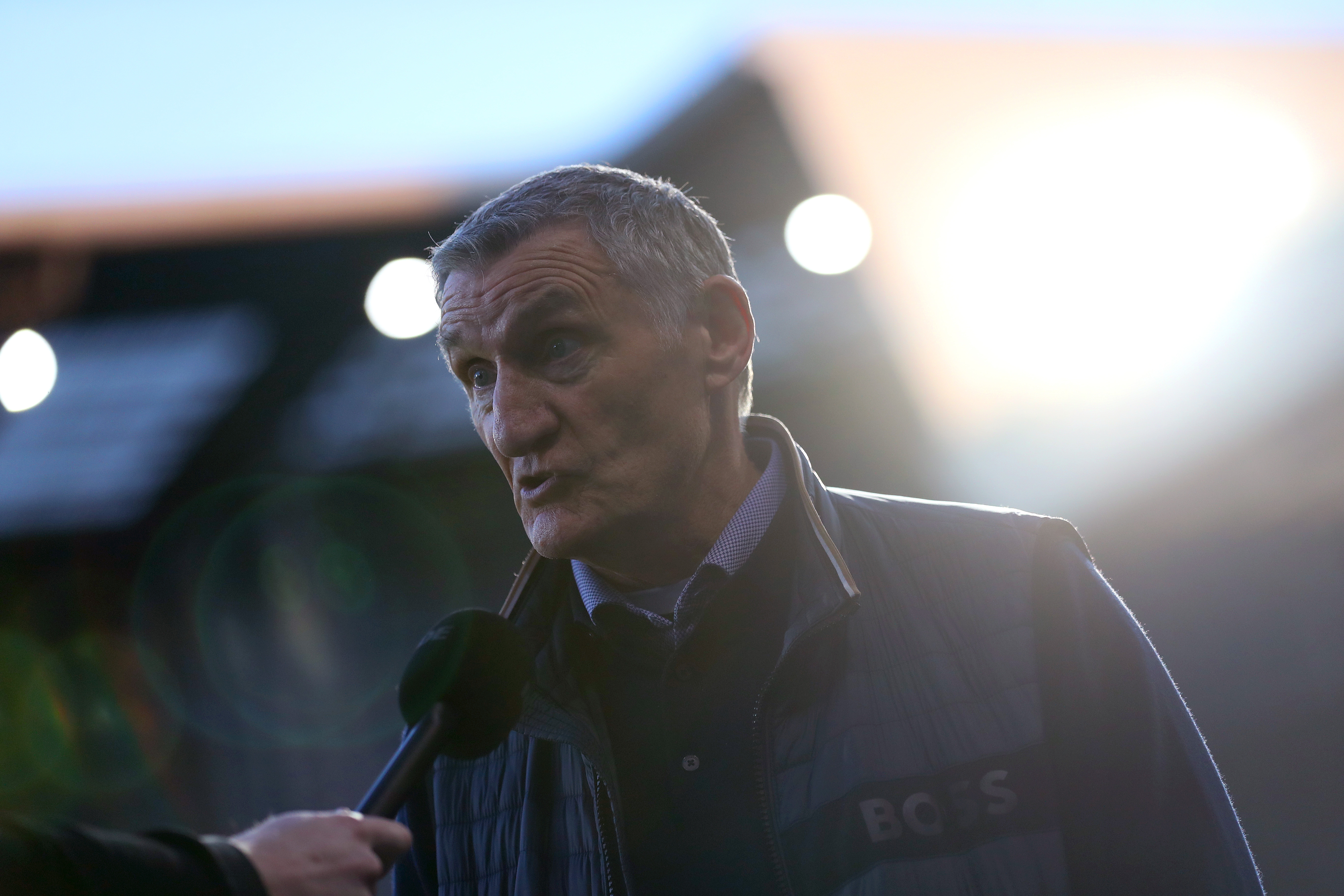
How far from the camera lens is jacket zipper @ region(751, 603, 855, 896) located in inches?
64.4

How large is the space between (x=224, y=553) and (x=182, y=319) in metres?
3.65

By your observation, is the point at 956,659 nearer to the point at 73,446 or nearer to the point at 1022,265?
the point at 1022,265

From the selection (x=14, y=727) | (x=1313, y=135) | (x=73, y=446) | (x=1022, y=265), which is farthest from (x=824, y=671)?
(x=14, y=727)

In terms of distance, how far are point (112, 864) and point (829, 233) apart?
550cm

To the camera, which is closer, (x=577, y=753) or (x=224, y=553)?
(x=577, y=753)

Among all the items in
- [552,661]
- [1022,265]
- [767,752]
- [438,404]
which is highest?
[438,404]

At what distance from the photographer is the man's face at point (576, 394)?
73.6 inches

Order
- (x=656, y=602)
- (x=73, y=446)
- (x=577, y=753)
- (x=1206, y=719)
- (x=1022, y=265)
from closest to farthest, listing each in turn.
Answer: (x=577, y=753)
(x=656, y=602)
(x=1022, y=265)
(x=73, y=446)
(x=1206, y=719)

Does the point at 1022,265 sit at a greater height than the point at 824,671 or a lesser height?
greater

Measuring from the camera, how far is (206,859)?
113cm

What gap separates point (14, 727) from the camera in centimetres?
967

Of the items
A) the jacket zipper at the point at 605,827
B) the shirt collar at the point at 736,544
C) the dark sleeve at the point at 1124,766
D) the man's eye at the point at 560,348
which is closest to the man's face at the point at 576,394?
the man's eye at the point at 560,348

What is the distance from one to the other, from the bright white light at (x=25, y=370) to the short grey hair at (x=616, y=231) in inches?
196

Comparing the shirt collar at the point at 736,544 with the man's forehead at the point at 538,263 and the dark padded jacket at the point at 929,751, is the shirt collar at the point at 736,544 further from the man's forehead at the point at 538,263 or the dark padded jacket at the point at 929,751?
the man's forehead at the point at 538,263
